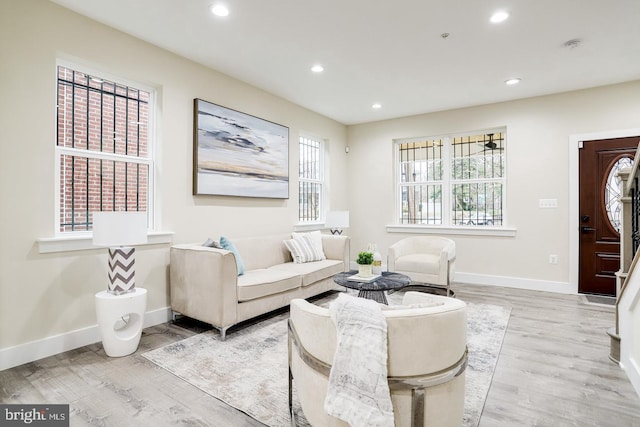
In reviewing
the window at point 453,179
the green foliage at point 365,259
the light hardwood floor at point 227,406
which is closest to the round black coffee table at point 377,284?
the green foliage at point 365,259

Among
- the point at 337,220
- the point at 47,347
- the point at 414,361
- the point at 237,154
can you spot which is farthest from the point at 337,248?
the point at 414,361

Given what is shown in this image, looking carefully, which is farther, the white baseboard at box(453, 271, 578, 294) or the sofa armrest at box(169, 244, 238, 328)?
the white baseboard at box(453, 271, 578, 294)

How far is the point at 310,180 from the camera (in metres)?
5.66

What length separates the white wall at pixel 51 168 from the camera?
241 centimetres

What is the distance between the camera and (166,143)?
340cm

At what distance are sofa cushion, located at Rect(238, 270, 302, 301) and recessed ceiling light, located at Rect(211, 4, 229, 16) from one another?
7.58 feet

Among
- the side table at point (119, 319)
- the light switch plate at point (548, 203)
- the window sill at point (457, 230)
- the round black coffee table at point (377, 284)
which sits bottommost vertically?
the side table at point (119, 319)

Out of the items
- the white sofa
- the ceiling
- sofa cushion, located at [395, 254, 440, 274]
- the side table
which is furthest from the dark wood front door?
the side table

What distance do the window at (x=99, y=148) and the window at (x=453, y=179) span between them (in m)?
4.21

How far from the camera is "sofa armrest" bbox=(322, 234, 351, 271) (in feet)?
15.0

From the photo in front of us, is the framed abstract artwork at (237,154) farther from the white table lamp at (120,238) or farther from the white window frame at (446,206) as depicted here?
the white window frame at (446,206)

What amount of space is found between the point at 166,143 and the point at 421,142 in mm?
4169

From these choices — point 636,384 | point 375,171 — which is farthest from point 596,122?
point 636,384

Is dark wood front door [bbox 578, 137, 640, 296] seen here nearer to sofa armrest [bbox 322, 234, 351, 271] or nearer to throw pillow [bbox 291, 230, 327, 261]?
sofa armrest [bbox 322, 234, 351, 271]
